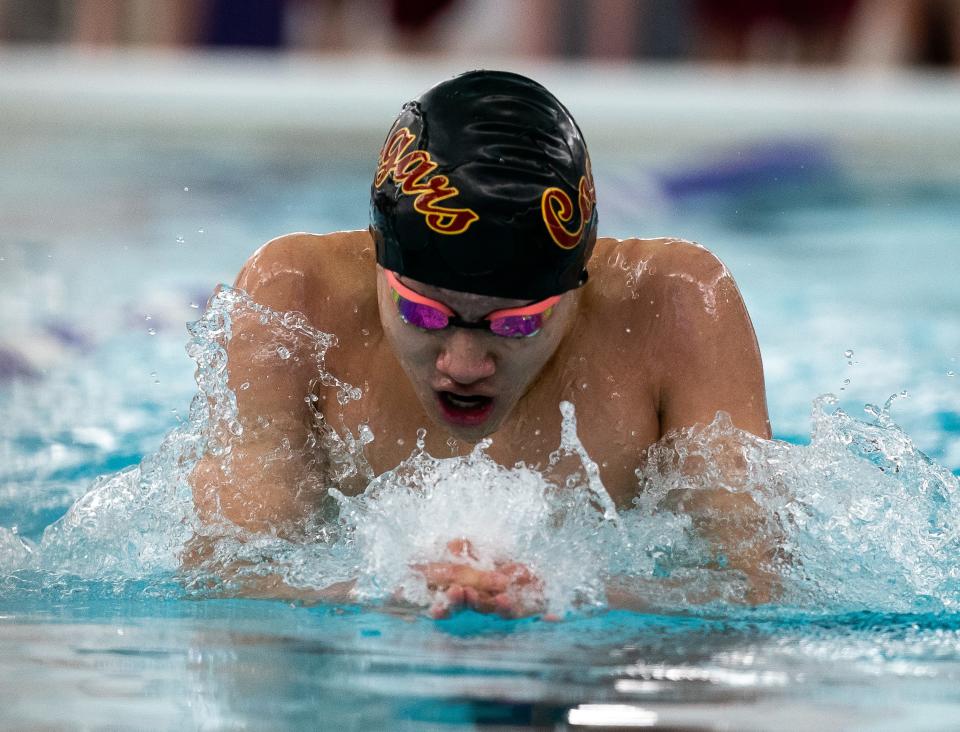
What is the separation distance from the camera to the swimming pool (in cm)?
179

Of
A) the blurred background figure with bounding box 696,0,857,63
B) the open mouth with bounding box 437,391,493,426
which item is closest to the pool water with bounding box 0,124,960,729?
the open mouth with bounding box 437,391,493,426

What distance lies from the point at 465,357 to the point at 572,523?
0.42 meters

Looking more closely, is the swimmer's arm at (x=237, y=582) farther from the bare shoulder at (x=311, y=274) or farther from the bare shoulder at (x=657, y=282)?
the bare shoulder at (x=657, y=282)

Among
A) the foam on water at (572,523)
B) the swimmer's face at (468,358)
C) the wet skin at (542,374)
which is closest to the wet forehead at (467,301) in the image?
the swimmer's face at (468,358)

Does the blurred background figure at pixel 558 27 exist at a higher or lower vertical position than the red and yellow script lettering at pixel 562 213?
higher

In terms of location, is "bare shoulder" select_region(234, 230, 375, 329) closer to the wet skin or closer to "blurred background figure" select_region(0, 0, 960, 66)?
the wet skin

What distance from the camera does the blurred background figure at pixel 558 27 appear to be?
28.5 feet

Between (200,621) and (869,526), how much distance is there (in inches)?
45.5

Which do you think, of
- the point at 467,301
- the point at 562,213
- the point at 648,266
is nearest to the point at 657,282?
the point at 648,266

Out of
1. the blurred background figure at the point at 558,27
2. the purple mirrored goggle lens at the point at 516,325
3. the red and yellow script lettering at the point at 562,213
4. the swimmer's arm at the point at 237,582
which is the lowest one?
the swimmer's arm at the point at 237,582

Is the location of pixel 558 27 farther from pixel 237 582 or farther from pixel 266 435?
pixel 237 582

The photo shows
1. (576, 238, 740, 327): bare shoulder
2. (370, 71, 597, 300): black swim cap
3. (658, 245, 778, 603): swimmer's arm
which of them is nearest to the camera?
(370, 71, 597, 300): black swim cap

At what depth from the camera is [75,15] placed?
935 cm

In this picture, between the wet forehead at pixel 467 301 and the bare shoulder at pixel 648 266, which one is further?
the bare shoulder at pixel 648 266
